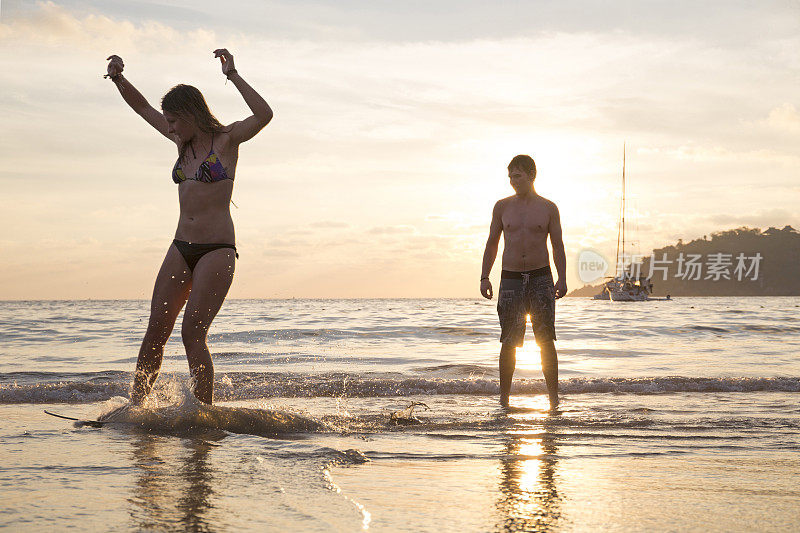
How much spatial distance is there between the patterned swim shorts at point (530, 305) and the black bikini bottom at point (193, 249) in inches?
99.9

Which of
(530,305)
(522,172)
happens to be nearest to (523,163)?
(522,172)

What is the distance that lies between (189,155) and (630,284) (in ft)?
257

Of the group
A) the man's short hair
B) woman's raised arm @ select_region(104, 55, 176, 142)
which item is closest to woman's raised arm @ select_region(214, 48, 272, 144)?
woman's raised arm @ select_region(104, 55, 176, 142)

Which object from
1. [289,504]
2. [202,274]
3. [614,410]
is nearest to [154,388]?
[202,274]

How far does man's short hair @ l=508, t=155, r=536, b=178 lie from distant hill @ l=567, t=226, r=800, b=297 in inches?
7047

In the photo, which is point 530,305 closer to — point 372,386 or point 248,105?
point 372,386

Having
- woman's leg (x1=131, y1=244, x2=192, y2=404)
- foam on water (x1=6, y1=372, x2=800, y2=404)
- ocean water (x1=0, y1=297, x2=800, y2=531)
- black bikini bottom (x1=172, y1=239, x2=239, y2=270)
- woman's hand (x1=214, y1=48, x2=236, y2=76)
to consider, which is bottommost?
foam on water (x1=6, y1=372, x2=800, y2=404)

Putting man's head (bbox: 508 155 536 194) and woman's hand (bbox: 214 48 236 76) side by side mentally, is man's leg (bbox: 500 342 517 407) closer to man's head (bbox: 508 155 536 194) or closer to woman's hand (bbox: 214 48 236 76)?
man's head (bbox: 508 155 536 194)

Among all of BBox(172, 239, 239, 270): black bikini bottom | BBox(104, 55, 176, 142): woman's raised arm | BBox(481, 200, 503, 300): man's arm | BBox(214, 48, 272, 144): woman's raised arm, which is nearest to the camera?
BBox(214, 48, 272, 144): woman's raised arm

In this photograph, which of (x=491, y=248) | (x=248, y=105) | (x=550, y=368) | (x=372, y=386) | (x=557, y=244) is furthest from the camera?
(x=372, y=386)

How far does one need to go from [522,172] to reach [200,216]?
2.76 m

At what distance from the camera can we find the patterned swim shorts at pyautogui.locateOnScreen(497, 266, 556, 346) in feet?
18.7

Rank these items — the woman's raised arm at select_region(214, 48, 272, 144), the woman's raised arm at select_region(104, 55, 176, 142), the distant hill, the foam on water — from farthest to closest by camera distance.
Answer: the distant hill, the foam on water, the woman's raised arm at select_region(104, 55, 176, 142), the woman's raised arm at select_region(214, 48, 272, 144)

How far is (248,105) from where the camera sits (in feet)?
12.7
